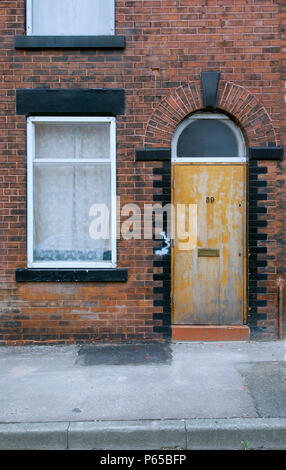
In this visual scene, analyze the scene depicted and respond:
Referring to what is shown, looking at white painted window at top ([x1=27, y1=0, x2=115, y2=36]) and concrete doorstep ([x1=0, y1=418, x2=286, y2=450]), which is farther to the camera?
white painted window at top ([x1=27, y1=0, x2=115, y2=36])

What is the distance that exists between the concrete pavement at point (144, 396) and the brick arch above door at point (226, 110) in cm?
290

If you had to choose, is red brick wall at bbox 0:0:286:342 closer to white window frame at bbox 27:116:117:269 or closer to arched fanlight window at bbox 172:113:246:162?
white window frame at bbox 27:116:117:269

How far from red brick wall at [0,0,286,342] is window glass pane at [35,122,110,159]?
24cm

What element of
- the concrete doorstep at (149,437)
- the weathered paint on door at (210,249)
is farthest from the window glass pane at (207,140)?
the concrete doorstep at (149,437)

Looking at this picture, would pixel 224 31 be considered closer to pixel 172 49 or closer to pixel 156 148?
pixel 172 49

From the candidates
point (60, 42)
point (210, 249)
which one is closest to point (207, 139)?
point (210, 249)

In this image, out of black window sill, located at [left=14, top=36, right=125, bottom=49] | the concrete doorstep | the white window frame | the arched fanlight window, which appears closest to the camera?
the concrete doorstep

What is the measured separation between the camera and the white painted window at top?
6215 mm

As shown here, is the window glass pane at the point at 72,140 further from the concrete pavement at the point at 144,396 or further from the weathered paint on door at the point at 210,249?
the concrete pavement at the point at 144,396

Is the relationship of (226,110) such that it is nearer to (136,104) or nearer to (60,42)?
(136,104)

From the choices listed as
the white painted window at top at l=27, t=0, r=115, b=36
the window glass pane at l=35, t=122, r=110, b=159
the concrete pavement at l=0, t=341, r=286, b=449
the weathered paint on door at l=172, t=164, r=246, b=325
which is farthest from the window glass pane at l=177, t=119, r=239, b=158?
the concrete pavement at l=0, t=341, r=286, b=449

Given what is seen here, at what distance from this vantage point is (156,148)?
6.14 meters

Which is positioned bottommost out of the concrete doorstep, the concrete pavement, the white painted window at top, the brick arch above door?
the concrete doorstep
